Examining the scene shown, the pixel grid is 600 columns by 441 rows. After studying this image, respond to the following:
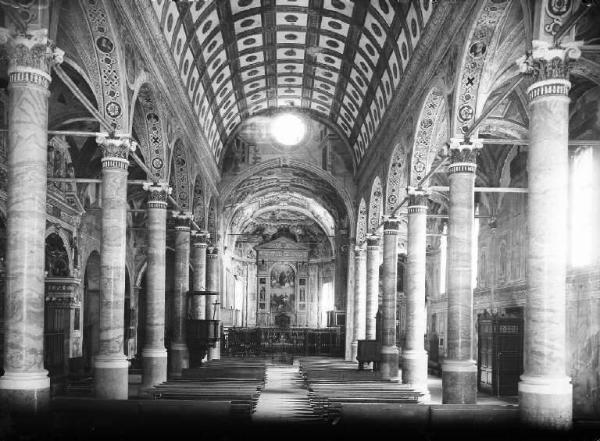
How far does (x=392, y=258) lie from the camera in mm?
25281

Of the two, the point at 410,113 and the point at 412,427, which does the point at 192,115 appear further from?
the point at 412,427

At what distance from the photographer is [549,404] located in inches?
413

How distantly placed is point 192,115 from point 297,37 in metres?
4.88

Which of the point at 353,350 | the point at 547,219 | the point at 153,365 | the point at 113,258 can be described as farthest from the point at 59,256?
the point at 547,219

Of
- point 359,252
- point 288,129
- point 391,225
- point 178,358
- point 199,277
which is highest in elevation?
point 288,129

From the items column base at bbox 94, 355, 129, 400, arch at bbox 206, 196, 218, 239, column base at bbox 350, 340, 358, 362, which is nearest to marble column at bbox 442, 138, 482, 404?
column base at bbox 94, 355, 129, 400

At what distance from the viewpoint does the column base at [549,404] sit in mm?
10477

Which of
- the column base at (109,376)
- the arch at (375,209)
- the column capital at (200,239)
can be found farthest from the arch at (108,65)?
the arch at (375,209)

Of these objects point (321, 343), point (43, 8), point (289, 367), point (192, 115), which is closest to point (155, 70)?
point (192, 115)

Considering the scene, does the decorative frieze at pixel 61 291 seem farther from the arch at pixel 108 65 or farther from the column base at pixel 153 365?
the arch at pixel 108 65

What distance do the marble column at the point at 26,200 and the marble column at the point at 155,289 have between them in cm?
900

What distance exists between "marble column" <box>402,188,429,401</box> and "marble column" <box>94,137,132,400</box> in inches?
352

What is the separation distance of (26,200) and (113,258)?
491 centimetres

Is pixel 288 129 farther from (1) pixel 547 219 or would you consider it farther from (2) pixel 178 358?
(1) pixel 547 219
